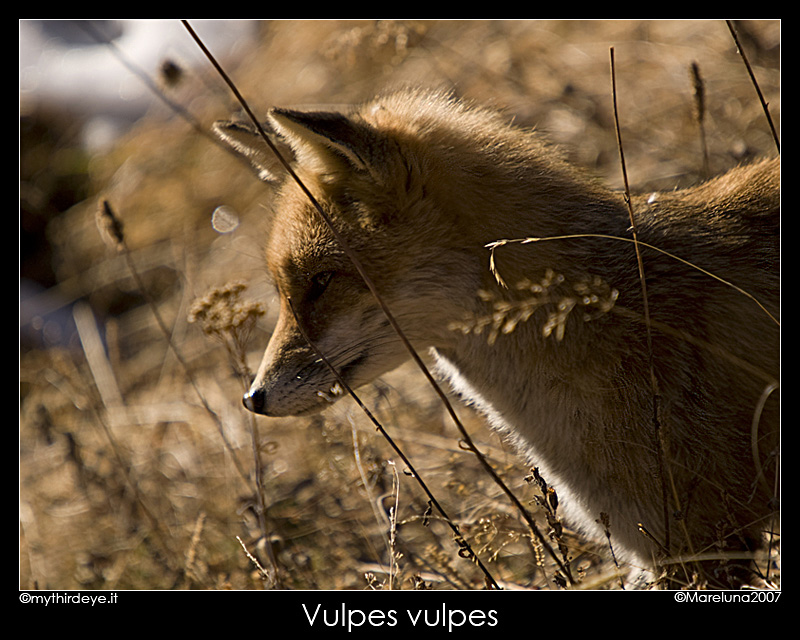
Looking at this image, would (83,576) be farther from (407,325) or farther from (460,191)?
(460,191)

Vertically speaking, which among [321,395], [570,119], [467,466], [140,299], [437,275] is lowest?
[467,466]

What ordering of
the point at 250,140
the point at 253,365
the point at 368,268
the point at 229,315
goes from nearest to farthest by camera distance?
the point at 368,268 < the point at 229,315 < the point at 250,140 < the point at 253,365

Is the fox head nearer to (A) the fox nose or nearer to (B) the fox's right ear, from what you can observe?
(A) the fox nose

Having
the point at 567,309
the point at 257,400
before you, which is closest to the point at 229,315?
the point at 257,400

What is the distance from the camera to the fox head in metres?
2.67

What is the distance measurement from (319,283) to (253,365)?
123 inches

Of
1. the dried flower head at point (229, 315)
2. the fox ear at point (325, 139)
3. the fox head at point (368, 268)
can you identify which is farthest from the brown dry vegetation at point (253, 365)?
the fox ear at point (325, 139)

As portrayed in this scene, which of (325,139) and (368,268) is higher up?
(325,139)

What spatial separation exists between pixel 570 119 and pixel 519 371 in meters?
3.99

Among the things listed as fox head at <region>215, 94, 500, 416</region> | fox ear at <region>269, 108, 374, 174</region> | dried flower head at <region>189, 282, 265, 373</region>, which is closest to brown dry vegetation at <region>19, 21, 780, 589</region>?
dried flower head at <region>189, 282, 265, 373</region>

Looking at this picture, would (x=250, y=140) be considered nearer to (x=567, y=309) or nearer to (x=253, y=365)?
(x=567, y=309)

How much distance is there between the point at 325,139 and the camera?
7.68 feet

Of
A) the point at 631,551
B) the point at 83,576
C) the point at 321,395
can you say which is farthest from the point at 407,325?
the point at 83,576

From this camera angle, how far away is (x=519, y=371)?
2.74 metres
